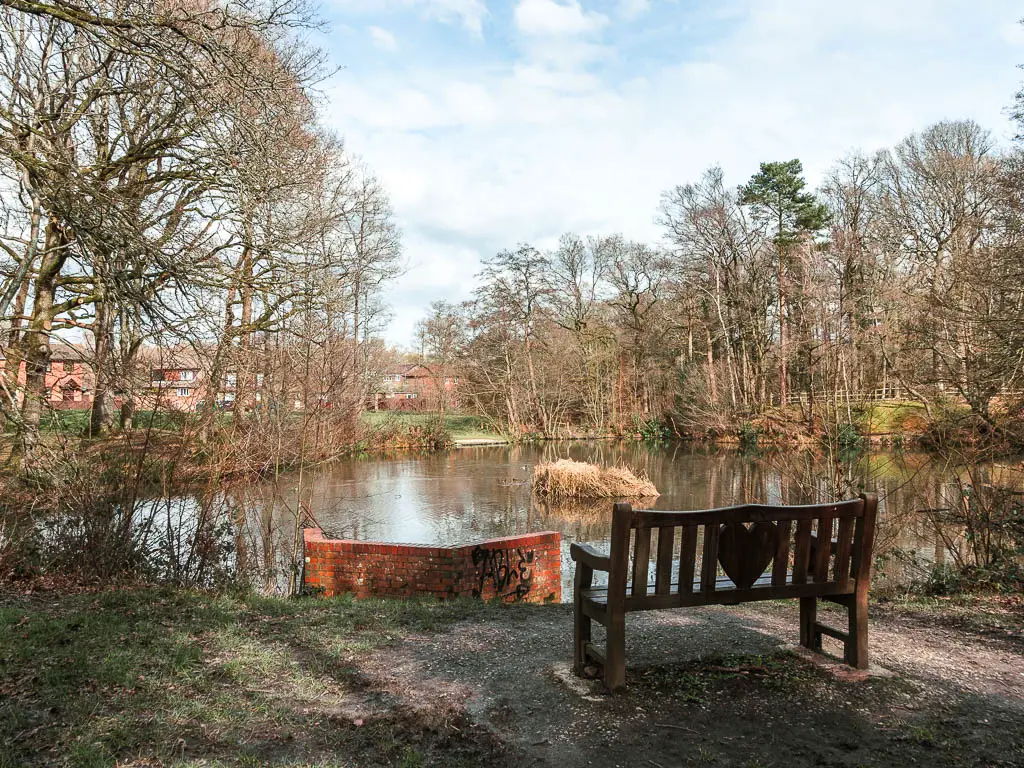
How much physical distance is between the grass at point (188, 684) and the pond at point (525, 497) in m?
3.23

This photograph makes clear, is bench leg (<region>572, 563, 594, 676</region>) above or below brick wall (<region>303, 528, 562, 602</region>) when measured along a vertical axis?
above

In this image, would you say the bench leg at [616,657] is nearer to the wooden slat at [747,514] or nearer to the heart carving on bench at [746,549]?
the wooden slat at [747,514]

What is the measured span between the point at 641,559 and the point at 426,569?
13.2 feet

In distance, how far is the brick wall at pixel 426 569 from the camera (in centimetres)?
702

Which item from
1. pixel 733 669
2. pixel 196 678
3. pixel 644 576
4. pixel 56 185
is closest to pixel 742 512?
pixel 644 576

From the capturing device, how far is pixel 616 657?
11.8ft

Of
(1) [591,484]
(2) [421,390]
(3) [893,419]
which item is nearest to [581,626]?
(1) [591,484]

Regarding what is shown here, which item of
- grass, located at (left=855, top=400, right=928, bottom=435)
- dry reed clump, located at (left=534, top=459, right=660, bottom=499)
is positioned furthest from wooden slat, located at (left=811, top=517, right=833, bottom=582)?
grass, located at (left=855, top=400, right=928, bottom=435)

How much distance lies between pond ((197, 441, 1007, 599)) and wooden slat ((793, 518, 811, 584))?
12.9 feet

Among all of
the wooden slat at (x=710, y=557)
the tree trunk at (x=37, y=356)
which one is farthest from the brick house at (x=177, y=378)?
the wooden slat at (x=710, y=557)

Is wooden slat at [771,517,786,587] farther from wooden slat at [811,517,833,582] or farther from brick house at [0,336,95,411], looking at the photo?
brick house at [0,336,95,411]

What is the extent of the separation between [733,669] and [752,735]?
812 mm

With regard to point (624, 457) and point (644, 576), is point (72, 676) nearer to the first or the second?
point (644, 576)

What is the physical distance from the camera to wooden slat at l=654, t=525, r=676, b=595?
347 cm
